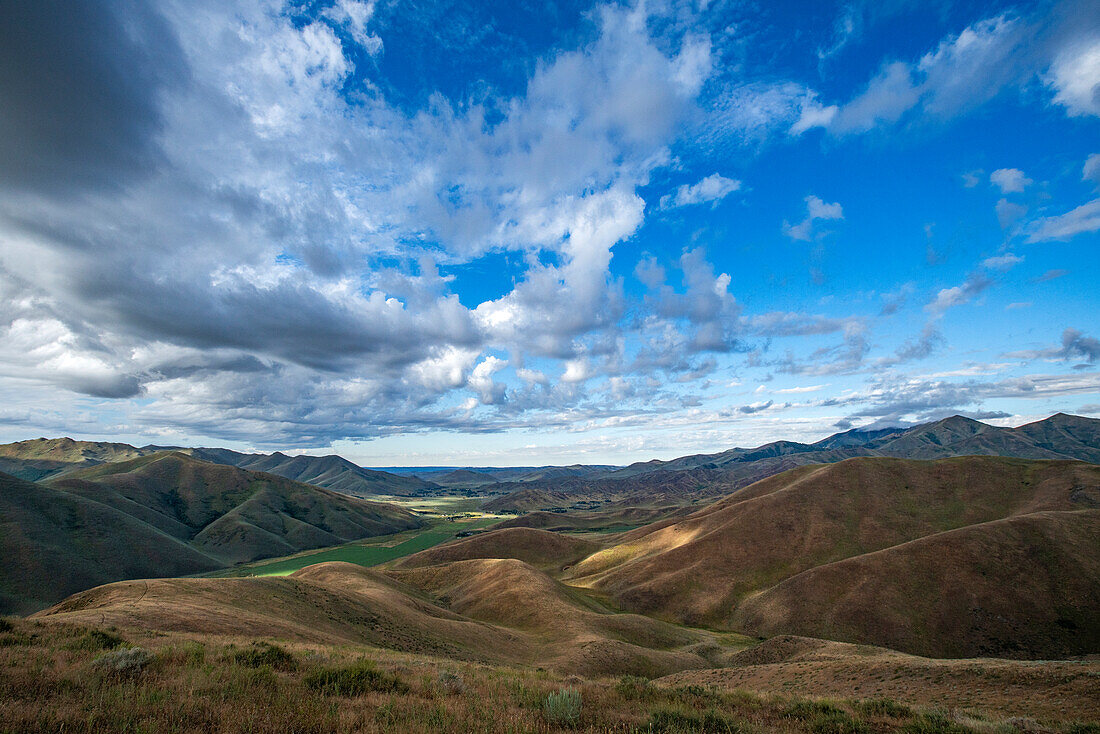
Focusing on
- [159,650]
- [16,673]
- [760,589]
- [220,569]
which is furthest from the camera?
[220,569]

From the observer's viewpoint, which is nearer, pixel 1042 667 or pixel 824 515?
pixel 1042 667

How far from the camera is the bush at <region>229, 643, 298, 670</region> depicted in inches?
550

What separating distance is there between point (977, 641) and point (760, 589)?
3268cm

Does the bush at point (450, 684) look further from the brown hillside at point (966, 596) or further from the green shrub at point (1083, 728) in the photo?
the brown hillside at point (966, 596)

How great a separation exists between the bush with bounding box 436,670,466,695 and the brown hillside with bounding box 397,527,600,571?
12688 cm

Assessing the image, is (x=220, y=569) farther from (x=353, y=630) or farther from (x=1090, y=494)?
(x=1090, y=494)

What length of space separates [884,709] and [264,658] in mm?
21489

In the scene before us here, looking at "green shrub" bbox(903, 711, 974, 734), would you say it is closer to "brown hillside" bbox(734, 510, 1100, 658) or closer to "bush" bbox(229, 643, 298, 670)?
"bush" bbox(229, 643, 298, 670)

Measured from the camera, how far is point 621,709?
12.3 meters

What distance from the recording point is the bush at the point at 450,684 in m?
13.3

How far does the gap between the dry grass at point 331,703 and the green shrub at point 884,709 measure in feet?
0.19

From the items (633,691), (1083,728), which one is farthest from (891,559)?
(633,691)

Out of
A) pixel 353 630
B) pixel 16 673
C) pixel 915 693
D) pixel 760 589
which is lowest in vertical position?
pixel 760 589

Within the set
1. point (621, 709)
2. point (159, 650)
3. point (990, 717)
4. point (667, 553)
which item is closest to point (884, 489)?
point (667, 553)
